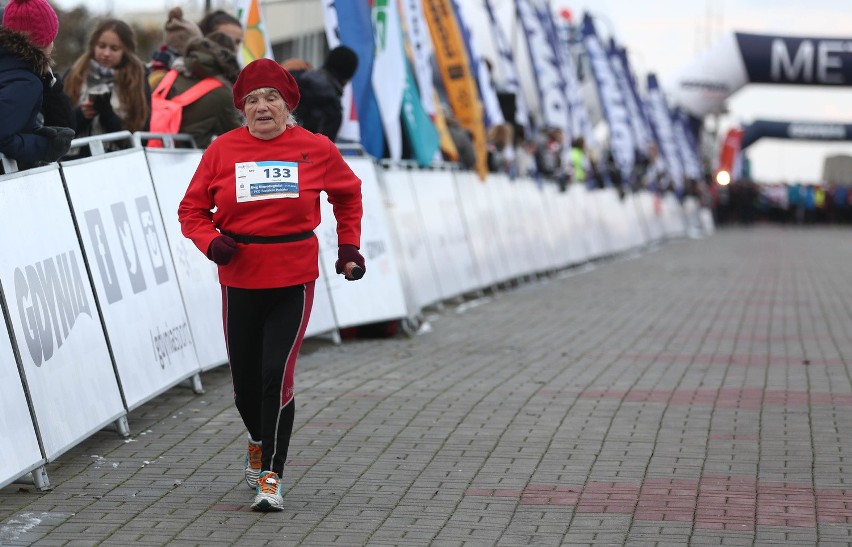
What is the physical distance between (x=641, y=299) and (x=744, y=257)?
14516 mm

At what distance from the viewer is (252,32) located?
12.9 metres

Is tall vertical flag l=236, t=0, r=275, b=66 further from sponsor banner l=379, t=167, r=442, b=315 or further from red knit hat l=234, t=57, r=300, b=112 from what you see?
red knit hat l=234, t=57, r=300, b=112

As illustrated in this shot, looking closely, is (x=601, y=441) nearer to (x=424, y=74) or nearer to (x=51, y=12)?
(x=51, y=12)

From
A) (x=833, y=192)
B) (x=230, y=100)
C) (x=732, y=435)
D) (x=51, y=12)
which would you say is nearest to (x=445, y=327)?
(x=230, y=100)

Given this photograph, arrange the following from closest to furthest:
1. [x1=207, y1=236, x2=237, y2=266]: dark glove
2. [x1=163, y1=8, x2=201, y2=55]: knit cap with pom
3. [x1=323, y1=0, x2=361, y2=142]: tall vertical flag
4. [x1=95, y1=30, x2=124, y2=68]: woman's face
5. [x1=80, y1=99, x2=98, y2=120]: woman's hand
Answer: [x1=207, y1=236, x2=237, y2=266]: dark glove → [x1=80, y1=99, x2=98, y2=120]: woman's hand → [x1=95, y1=30, x2=124, y2=68]: woman's face → [x1=163, y1=8, x2=201, y2=55]: knit cap with pom → [x1=323, y1=0, x2=361, y2=142]: tall vertical flag

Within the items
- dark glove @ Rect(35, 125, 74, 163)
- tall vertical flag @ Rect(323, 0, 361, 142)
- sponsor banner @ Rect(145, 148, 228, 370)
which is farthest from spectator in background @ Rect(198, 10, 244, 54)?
dark glove @ Rect(35, 125, 74, 163)

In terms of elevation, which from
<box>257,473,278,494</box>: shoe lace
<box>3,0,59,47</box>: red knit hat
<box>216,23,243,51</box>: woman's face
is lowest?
<box>257,473,278,494</box>: shoe lace

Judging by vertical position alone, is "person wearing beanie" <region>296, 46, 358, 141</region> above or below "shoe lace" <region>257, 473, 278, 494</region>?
above

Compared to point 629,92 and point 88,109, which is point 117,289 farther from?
point 629,92

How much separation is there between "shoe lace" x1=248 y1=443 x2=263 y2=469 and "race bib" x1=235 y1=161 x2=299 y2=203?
101 cm

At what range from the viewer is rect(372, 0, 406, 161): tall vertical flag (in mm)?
15062

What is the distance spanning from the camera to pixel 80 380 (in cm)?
705

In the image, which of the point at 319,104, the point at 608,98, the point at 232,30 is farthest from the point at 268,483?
the point at 608,98

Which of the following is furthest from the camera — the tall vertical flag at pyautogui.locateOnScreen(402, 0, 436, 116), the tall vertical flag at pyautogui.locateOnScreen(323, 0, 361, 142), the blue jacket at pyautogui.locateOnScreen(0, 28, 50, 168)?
the tall vertical flag at pyautogui.locateOnScreen(402, 0, 436, 116)
